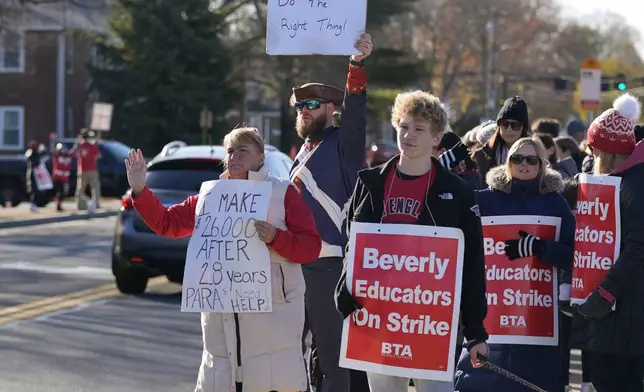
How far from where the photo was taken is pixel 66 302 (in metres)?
14.6

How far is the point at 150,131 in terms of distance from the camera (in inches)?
1953

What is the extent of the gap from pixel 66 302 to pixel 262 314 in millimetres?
8610

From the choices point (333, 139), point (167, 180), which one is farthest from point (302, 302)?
point (167, 180)

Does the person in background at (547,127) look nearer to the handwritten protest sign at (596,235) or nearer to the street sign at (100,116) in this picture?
the handwritten protest sign at (596,235)

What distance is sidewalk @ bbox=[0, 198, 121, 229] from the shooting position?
28.2m

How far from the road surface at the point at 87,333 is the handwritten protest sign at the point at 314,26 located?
3.45m

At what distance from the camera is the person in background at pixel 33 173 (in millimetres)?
31562

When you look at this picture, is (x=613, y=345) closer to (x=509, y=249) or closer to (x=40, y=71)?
(x=509, y=249)

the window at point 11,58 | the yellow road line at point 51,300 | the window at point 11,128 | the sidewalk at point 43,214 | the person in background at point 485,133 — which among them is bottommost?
the sidewalk at point 43,214

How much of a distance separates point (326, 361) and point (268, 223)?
1264 millimetres

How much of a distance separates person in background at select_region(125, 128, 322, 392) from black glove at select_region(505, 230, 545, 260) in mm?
1234

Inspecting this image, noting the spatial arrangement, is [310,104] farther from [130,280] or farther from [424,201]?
[130,280]

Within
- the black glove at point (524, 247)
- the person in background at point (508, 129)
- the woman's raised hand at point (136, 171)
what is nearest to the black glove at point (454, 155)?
the person in background at point (508, 129)

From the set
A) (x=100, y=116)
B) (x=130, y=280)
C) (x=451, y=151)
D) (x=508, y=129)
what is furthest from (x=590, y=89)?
(x=100, y=116)
